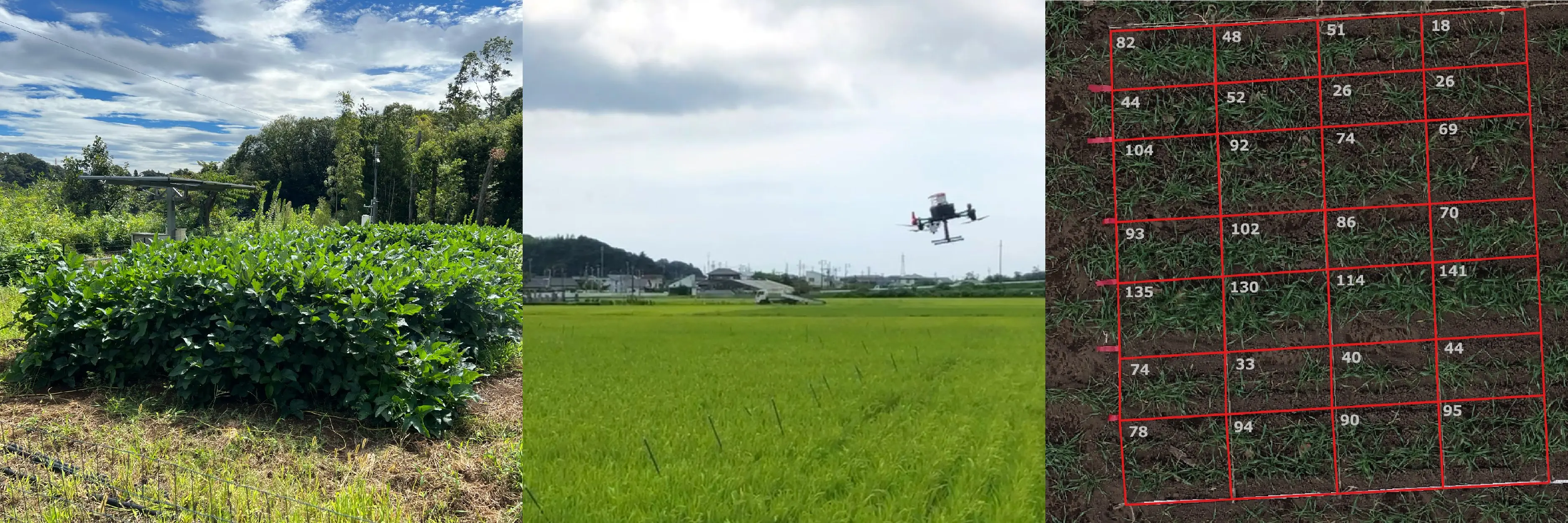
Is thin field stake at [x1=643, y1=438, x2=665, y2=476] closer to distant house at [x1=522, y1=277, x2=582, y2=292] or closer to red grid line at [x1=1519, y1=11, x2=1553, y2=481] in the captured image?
distant house at [x1=522, y1=277, x2=582, y2=292]

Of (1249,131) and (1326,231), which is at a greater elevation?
(1249,131)

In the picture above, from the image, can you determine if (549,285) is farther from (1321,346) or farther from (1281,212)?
(1321,346)

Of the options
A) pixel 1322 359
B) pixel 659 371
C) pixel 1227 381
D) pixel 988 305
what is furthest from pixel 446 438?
pixel 1322 359

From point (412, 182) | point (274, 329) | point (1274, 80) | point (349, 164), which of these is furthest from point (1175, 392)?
point (349, 164)

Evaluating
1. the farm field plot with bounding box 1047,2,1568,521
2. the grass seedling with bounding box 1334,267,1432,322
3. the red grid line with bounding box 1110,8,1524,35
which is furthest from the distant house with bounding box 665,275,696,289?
the grass seedling with bounding box 1334,267,1432,322

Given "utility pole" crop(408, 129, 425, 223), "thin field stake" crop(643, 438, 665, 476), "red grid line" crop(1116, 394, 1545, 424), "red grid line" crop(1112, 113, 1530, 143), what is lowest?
"thin field stake" crop(643, 438, 665, 476)

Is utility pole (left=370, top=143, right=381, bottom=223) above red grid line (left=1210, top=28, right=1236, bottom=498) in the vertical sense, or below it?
above

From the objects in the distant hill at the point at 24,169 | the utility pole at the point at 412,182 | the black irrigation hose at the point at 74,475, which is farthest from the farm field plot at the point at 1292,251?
the distant hill at the point at 24,169
